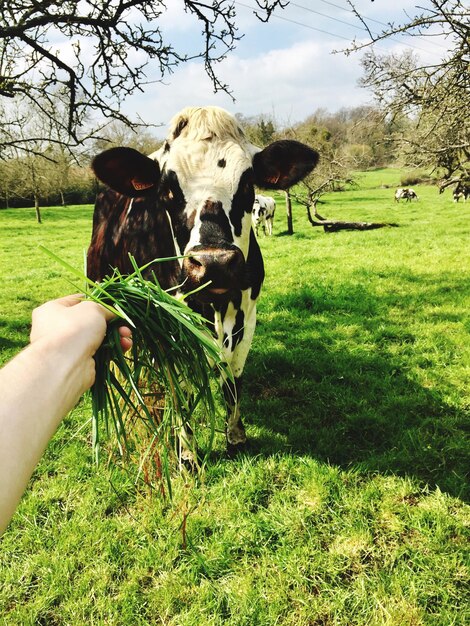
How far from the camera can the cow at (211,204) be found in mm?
2439

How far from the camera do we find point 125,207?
456 cm

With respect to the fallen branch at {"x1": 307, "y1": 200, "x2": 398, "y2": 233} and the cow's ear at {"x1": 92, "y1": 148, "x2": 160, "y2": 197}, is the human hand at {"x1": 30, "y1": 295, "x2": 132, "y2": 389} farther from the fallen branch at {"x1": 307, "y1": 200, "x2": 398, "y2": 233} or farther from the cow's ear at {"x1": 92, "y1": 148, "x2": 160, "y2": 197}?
the fallen branch at {"x1": 307, "y1": 200, "x2": 398, "y2": 233}

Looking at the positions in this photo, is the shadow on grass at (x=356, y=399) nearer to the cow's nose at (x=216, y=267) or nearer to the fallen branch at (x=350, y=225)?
the cow's nose at (x=216, y=267)

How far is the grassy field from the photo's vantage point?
2207 millimetres

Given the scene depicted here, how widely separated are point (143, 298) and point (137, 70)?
5.62 meters

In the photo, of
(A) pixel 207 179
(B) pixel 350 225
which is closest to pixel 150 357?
(A) pixel 207 179

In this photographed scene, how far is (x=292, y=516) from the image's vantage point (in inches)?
106

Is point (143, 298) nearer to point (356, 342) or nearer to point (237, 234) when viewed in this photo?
point (237, 234)

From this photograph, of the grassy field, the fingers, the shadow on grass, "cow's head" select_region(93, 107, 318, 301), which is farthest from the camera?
the shadow on grass

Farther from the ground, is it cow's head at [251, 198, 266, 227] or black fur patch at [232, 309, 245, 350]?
cow's head at [251, 198, 266, 227]

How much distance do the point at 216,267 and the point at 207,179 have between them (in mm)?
787

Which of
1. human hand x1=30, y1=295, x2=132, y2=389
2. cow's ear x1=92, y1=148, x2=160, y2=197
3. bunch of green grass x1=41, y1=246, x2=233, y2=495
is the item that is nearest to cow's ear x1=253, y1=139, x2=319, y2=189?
cow's ear x1=92, y1=148, x2=160, y2=197

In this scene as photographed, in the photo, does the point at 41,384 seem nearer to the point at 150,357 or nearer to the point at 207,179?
the point at 150,357

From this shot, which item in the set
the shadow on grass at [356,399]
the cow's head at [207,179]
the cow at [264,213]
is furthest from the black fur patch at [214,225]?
the cow at [264,213]
